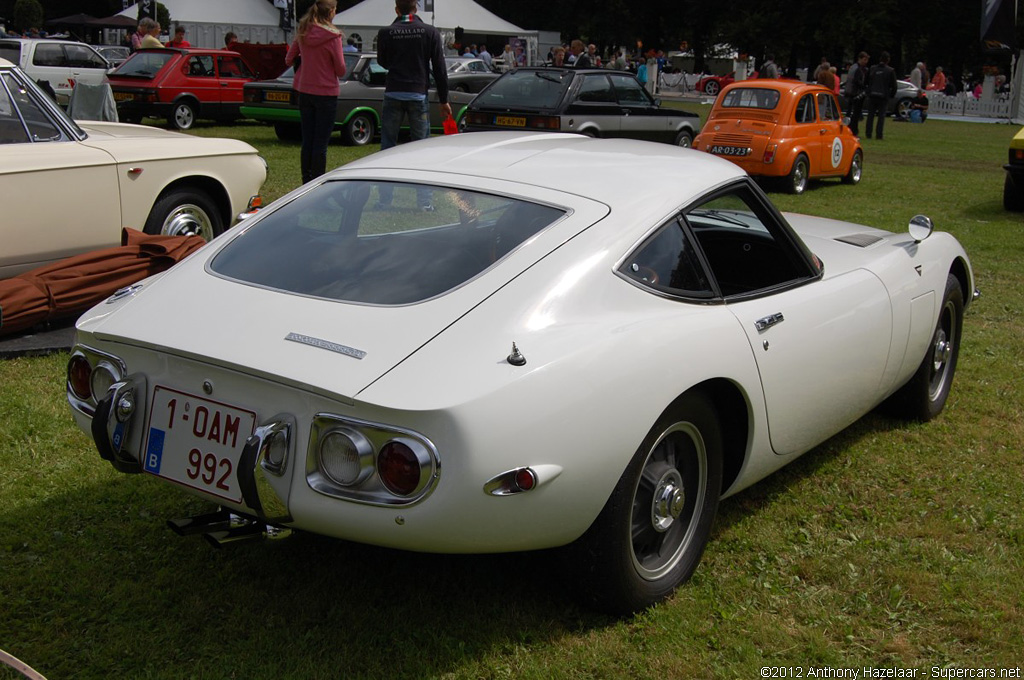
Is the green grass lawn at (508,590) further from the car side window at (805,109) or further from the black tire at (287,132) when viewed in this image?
the black tire at (287,132)

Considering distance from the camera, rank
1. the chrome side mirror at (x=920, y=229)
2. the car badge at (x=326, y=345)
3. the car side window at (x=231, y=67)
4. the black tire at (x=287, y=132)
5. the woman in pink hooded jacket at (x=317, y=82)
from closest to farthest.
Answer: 1. the car badge at (x=326, y=345)
2. the chrome side mirror at (x=920, y=229)
3. the woman in pink hooded jacket at (x=317, y=82)
4. the black tire at (x=287, y=132)
5. the car side window at (x=231, y=67)

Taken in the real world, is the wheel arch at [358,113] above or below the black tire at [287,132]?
above

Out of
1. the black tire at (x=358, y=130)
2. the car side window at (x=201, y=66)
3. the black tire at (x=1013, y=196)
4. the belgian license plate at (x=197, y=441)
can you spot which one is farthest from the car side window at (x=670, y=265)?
the car side window at (x=201, y=66)

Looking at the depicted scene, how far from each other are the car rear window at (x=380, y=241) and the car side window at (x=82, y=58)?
18.2 meters

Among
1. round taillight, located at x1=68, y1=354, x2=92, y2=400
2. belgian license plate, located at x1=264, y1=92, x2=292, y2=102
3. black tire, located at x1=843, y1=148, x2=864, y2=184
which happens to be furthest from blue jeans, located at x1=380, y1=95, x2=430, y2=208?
black tire, located at x1=843, y1=148, x2=864, y2=184

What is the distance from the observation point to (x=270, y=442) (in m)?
2.59

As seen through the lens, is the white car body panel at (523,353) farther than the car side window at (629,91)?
No

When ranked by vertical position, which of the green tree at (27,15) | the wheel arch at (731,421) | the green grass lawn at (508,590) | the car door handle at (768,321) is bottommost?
the green grass lawn at (508,590)

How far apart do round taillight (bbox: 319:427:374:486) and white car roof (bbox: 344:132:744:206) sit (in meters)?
1.21

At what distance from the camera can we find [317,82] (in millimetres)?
9266

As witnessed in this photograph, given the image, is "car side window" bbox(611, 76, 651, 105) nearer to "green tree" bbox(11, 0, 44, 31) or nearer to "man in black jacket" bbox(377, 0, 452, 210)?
"man in black jacket" bbox(377, 0, 452, 210)

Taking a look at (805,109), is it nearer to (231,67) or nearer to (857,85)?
(857,85)

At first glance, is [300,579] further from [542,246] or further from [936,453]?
→ [936,453]

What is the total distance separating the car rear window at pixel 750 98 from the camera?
1349cm
